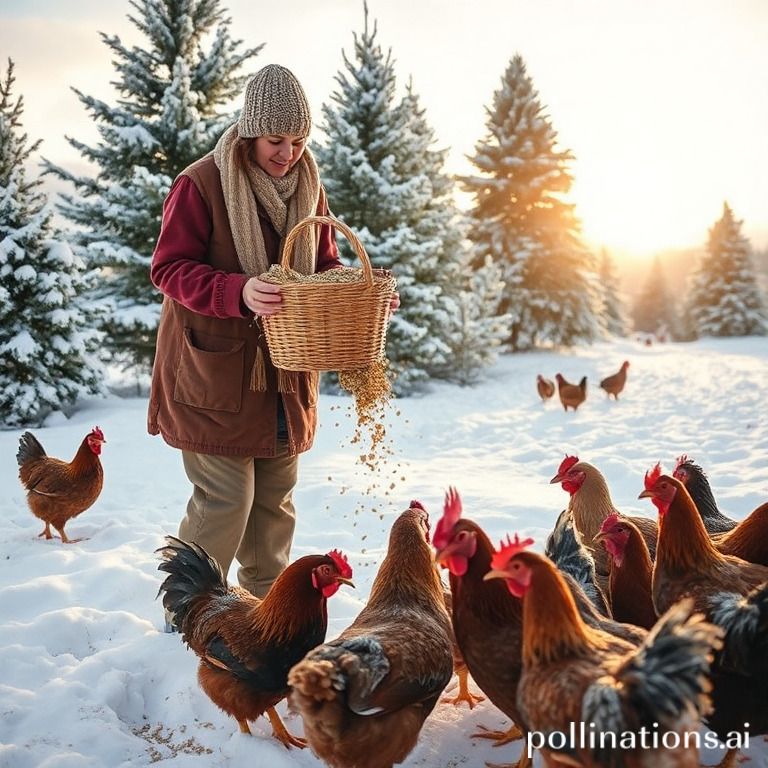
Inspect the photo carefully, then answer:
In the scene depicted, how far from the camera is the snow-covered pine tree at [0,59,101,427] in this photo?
924 centimetres

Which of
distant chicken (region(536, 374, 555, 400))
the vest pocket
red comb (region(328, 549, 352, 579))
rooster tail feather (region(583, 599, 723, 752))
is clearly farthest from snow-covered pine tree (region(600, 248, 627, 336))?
rooster tail feather (region(583, 599, 723, 752))

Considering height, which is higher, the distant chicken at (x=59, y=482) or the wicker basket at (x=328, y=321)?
the wicker basket at (x=328, y=321)

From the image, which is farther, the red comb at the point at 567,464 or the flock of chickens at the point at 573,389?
the flock of chickens at the point at 573,389

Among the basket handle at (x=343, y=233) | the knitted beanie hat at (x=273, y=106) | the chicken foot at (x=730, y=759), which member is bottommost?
the chicken foot at (x=730, y=759)

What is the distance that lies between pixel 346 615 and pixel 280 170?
8.54ft

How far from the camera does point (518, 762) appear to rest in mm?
2689


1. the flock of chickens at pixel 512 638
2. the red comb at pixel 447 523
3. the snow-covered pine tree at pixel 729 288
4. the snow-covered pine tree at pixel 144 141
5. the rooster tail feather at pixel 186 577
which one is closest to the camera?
the flock of chickens at pixel 512 638

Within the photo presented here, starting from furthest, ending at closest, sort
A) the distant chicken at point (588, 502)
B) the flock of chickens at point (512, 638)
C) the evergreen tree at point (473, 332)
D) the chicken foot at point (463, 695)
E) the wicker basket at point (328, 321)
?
the evergreen tree at point (473, 332)
the distant chicken at point (588, 502)
the chicken foot at point (463, 695)
the wicker basket at point (328, 321)
the flock of chickens at point (512, 638)

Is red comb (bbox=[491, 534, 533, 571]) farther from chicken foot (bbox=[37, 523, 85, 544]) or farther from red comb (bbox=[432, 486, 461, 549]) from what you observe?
chicken foot (bbox=[37, 523, 85, 544])

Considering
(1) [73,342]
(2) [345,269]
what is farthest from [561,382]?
(2) [345,269]

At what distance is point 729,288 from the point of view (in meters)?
29.6

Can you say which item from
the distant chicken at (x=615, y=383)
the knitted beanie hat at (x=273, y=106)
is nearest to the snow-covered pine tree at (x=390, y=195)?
the distant chicken at (x=615, y=383)

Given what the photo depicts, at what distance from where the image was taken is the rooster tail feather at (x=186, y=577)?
121 inches

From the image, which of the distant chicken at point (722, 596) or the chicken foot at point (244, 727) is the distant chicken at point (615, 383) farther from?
the chicken foot at point (244, 727)
